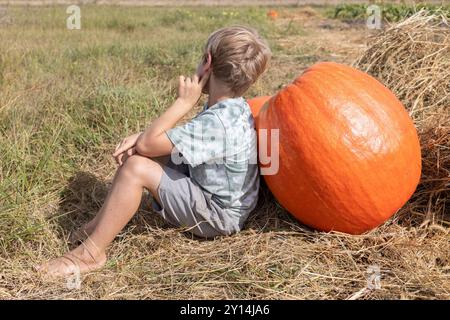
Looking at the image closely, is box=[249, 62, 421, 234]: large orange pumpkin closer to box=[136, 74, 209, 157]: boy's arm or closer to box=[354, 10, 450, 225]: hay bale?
box=[354, 10, 450, 225]: hay bale

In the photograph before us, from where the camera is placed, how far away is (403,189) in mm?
2463

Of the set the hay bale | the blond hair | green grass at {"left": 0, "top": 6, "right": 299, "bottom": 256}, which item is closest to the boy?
the blond hair

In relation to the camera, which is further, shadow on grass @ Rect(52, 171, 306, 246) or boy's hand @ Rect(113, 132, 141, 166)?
shadow on grass @ Rect(52, 171, 306, 246)

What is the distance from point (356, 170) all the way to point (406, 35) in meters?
1.60

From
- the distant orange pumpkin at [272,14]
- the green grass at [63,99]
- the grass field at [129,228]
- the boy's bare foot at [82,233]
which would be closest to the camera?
the grass field at [129,228]

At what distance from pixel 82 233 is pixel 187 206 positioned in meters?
0.59

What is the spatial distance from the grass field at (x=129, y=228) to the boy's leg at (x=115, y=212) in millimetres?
88

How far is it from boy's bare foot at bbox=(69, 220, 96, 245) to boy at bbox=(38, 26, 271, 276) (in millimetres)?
24

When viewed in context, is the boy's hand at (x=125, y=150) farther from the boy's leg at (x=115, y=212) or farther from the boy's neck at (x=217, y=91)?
the boy's neck at (x=217, y=91)

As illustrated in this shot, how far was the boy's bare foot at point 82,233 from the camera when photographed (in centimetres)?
268

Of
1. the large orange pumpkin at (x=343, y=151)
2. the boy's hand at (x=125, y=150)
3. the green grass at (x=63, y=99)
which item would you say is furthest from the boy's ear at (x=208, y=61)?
the green grass at (x=63, y=99)

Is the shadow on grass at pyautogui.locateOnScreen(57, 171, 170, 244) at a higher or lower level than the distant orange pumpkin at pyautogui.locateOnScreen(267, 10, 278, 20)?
lower

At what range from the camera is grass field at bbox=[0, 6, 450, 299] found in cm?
230

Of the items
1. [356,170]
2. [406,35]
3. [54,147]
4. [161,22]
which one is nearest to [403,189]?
[356,170]
